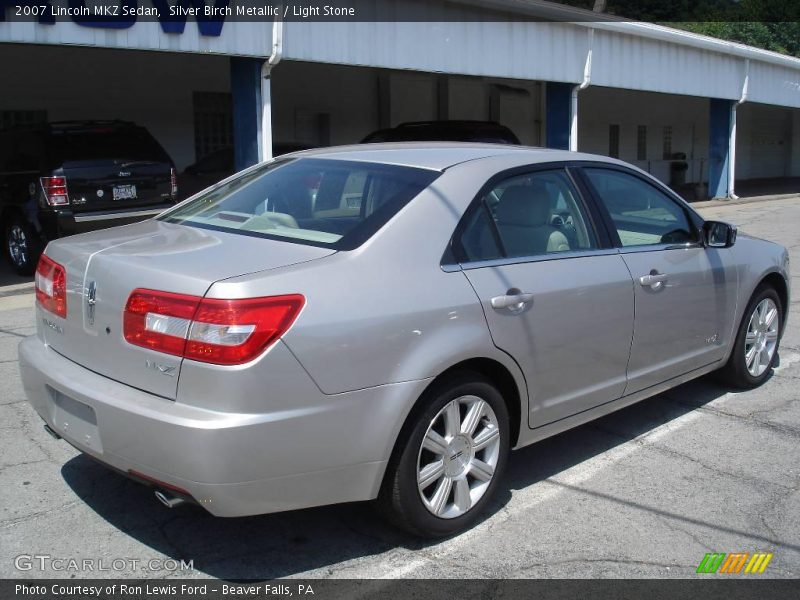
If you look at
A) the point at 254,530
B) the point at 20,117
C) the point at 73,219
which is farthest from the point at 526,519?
the point at 20,117

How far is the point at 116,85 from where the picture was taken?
1736 centimetres

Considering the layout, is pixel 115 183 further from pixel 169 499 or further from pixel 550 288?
pixel 169 499

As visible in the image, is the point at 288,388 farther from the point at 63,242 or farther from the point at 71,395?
the point at 63,242

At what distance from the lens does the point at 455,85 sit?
24156 millimetres

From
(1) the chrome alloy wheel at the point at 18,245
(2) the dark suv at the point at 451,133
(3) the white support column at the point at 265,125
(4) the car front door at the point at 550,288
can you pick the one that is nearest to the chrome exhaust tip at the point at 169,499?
(4) the car front door at the point at 550,288

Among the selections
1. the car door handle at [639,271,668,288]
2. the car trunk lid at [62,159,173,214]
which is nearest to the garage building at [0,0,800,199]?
the car trunk lid at [62,159,173,214]

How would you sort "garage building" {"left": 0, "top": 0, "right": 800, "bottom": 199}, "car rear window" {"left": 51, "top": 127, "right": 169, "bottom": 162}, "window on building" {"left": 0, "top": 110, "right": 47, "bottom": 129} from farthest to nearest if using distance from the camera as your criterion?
"window on building" {"left": 0, "top": 110, "right": 47, "bottom": 129}
"garage building" {"left": 0, "top": 0, "right": 800, "bottom": 199}
"car rear window" {"left": 51, "top": 127, "right": 169, "bottom": 162}

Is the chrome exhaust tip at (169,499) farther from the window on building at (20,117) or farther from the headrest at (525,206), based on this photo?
the window on building at (20,117)

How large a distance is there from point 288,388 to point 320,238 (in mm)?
822

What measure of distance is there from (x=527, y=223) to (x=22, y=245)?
28.0 feet

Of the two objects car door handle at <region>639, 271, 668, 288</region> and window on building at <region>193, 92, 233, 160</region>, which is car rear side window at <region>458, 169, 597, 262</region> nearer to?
car door handle at <region>639, 271, 668, 288</region>

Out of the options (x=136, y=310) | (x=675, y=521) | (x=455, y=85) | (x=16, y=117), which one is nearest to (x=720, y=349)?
(x=675, y=521)

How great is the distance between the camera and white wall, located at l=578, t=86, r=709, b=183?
27.2m

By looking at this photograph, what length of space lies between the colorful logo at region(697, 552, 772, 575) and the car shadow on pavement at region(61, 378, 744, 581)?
3.18 ft
